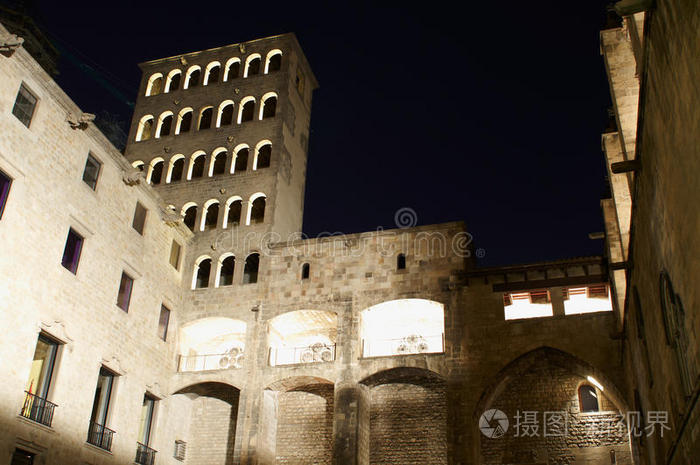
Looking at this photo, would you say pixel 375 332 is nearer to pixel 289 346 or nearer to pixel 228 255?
pixel 289 346

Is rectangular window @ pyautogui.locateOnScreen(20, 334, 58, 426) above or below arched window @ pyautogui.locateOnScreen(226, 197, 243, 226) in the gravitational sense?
below

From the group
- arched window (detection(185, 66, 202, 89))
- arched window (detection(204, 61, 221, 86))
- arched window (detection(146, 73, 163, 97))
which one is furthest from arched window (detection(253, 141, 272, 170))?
arched window (detection(146, 73, 163, 97))

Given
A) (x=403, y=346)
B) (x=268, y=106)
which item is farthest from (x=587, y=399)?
(x=268, y=106)

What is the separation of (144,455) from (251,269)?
24.9ft

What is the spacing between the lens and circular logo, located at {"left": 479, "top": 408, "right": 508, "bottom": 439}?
21.4 metres

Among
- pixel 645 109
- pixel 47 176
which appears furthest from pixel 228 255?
pixel 645 109

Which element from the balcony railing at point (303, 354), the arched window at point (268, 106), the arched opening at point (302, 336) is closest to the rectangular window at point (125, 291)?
the arched opening at point (302, 336)

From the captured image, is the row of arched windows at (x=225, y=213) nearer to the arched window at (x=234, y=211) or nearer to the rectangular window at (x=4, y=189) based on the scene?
the arched window at (x=234, y=211)

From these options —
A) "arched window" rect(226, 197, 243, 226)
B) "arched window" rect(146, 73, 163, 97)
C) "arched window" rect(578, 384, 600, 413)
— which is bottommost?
"arched window" rect(578, 384, 600, 413)

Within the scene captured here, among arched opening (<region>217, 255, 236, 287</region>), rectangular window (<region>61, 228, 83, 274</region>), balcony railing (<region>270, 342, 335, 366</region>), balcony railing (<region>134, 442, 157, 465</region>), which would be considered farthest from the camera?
arched opening (<region>217, 255, 236, 287</region>)

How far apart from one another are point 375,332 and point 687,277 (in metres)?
17.4

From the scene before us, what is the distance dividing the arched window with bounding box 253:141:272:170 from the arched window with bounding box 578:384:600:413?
48.1ft

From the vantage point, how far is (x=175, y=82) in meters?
32.7

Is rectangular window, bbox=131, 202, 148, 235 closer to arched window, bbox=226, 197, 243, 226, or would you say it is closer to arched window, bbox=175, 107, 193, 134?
Result: arched window, bbox=226, 197, 243, 226
